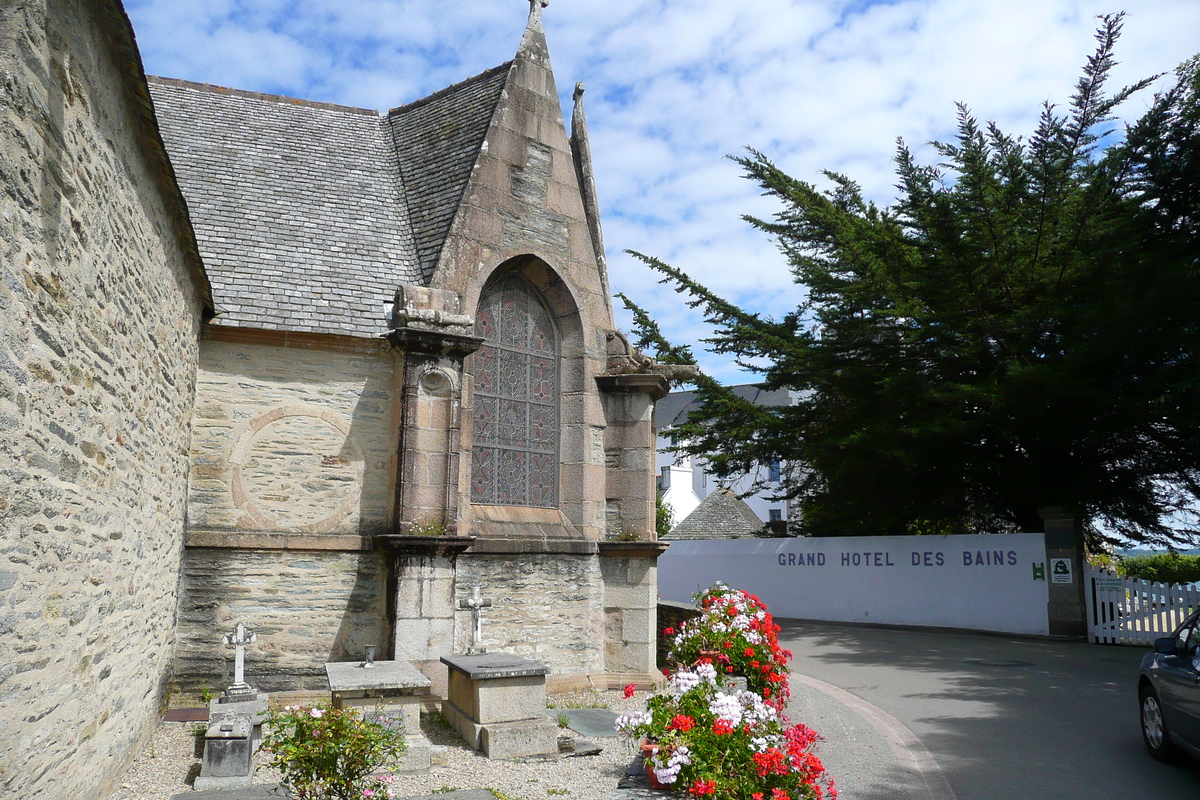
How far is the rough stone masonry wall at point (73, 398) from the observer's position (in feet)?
11.7

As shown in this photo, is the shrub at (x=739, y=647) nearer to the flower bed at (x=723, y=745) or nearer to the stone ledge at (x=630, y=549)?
the flower bed at (x=723, y=745)

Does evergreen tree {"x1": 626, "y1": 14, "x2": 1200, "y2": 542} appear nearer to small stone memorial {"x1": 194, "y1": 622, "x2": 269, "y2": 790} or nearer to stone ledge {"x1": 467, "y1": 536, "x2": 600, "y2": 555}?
stone ledge {"x1": 467, "y1": 536, "x2": 600, "y2": 555}

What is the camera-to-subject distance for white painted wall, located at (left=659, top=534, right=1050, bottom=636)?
50.5 ft

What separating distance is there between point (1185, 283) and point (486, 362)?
9.97 m

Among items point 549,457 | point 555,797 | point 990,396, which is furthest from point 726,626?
point 990,396

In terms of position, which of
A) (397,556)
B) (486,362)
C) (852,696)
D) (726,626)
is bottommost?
(852,696)

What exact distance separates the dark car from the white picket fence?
25.6ft

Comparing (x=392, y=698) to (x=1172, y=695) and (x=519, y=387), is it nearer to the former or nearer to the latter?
(x=519, y=387)

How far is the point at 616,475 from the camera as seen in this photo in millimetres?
11117

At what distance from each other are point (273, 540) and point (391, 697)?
8.74 feet

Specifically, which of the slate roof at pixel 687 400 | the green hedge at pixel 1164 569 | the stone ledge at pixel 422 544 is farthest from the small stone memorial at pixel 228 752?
the slate roof at pixel 687 400

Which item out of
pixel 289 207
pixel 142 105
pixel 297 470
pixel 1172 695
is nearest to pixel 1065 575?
pixel 1172 695

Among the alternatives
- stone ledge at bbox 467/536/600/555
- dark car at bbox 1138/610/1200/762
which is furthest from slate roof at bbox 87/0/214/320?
dark car at bbox 1138/610/1200/762

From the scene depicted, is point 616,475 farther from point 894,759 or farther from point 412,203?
point 894,759
